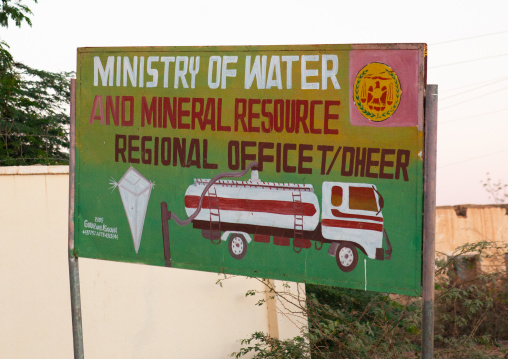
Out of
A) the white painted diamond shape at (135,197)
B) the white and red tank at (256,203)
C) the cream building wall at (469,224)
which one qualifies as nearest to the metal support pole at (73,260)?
the white painted diamond shape at (135,197)

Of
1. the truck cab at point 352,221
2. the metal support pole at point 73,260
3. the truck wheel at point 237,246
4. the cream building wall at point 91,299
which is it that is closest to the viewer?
the truck cab at point 352,221

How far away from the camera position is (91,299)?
6.03 metres

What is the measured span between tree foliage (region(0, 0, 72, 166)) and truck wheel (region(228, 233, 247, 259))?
9115 mm

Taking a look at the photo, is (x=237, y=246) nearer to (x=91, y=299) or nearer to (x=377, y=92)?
(x=377, y=92)

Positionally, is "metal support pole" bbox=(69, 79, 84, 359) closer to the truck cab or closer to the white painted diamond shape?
the white painted diamond shape

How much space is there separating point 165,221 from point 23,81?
12.2 metres

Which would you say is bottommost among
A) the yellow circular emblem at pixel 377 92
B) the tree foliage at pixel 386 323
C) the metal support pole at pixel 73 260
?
the tree foliage at pixel 386 323

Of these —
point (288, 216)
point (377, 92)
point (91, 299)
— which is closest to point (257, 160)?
point (288, 216)

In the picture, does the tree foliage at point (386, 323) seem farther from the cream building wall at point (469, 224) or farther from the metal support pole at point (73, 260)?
the cream building wall at point (469, 224)

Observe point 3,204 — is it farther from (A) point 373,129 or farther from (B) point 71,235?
(A) point 373,129

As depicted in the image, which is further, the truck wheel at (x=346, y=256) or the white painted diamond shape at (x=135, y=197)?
the white painted diamond shape at (x=135, y=197)

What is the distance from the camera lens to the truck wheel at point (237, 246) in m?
3.05

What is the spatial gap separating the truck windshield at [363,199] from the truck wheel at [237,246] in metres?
0.60

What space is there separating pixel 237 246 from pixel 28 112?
1184 centimetres
